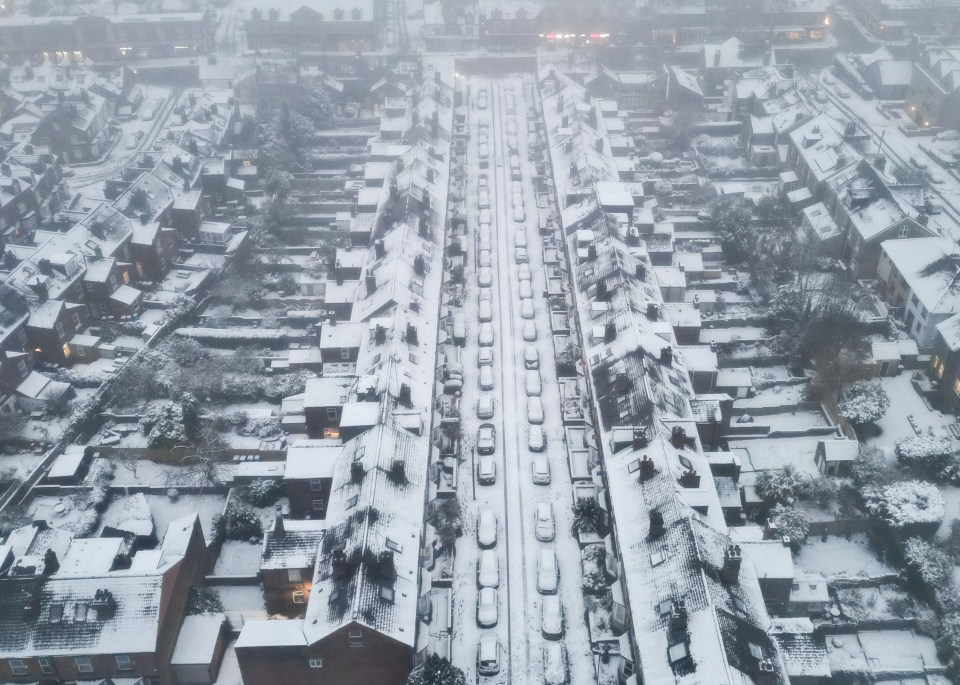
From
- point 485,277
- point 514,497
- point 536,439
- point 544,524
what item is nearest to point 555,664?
point 544,524

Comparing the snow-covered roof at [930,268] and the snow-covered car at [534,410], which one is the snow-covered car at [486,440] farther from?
the snow-covered roof at [930,268]

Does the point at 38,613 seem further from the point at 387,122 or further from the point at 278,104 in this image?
the point at 278,104

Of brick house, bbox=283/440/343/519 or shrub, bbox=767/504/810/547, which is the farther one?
brick house, bbox=283/440/343/519

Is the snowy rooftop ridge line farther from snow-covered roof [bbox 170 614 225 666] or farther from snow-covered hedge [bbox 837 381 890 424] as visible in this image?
snow-covered roof [bbox 170 614 225 666]

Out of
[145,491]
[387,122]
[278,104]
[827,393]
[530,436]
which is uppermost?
[278,104]

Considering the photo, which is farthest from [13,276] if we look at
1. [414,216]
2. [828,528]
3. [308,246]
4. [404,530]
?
[828,528]

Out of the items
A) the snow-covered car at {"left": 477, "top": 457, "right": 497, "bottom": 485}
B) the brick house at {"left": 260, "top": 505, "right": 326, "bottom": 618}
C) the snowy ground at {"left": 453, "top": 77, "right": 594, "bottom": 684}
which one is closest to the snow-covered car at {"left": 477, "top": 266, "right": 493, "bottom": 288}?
the snowy ground at {"left": 453, "top": 77, "right": 594, "bottom": 684}
